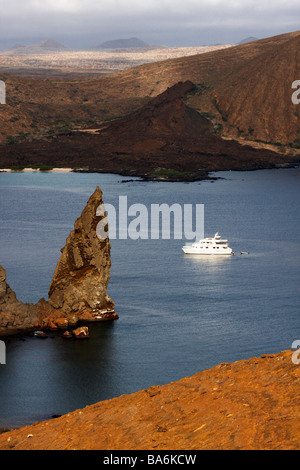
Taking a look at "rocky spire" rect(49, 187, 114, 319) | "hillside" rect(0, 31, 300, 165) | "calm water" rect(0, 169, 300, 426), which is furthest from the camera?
"hillside" rect(0, 31, 300, 165)

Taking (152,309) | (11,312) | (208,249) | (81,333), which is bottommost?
(208,249)

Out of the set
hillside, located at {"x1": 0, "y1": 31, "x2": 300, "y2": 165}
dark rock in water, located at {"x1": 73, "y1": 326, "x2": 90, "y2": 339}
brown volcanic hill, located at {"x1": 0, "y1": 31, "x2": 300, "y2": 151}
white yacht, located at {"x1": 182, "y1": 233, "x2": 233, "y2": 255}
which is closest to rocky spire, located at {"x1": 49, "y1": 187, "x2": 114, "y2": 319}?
dark rock in water, located at {"x1": 73, "y1": 326, "x2": 90, "y2": 339}

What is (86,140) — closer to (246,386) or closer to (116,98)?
(116,98)

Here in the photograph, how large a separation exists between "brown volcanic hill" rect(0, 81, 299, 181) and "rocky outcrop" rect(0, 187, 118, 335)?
268 feet

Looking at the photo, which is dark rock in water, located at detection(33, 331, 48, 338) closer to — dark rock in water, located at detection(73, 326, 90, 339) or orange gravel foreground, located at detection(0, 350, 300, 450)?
dark rock in water, located at detection(73, 326, 90, 339)

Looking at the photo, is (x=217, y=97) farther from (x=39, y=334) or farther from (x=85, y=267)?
(x=39, y=334)

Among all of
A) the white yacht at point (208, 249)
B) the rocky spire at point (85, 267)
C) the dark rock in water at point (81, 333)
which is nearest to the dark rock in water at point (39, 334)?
the dark rock in water at point (81, 333)

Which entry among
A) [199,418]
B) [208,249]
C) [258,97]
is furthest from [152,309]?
[258,97]

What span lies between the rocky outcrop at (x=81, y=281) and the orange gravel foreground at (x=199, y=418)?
82.1 feet

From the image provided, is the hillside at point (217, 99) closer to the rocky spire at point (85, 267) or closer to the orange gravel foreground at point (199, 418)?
the rocky spire at point (85, 267)

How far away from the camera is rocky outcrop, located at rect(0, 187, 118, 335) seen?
44.0 m

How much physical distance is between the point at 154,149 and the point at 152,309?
102 metres

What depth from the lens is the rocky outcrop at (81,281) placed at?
44.0 metres

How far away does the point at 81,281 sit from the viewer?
4438 cm
